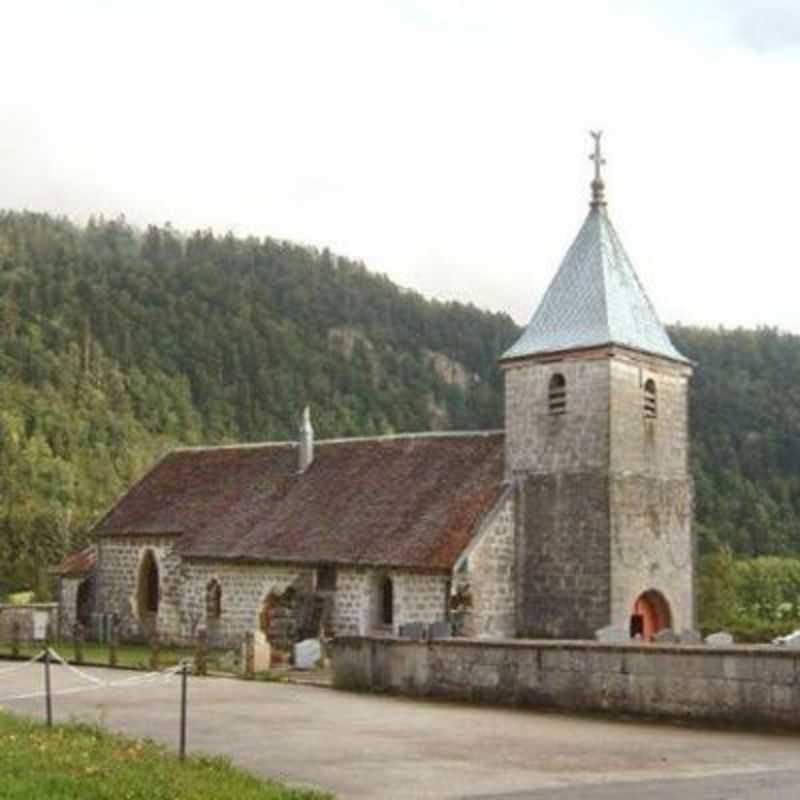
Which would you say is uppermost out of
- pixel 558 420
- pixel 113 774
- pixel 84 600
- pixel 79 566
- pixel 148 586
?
pixel 558 420

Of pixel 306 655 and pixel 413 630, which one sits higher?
pixel 413 630

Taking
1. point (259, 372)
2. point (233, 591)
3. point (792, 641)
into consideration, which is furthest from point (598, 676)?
point (259, 372)

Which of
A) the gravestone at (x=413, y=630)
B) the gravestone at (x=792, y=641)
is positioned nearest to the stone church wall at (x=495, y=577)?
the gravestone at (x=413, y=630)

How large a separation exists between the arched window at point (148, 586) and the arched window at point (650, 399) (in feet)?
52.7

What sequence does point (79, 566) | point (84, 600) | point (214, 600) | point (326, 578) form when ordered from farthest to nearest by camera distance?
point (79, 566) → point (84, 600) → point (214, 600) → point (326, 578)

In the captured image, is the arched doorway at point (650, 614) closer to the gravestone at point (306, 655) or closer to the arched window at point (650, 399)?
the arched window at point (650, 399)

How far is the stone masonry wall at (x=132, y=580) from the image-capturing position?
133ft

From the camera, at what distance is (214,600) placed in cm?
3875

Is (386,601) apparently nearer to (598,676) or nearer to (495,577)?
(495,577)

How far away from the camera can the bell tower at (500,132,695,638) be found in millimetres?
32344

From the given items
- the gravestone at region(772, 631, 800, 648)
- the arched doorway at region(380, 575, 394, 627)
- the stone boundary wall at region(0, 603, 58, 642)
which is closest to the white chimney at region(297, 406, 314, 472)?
the arched doorway at region(380, 575, 394, 627)

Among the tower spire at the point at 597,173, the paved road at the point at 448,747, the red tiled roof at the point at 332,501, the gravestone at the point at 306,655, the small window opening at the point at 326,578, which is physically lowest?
the paved road at the point at 448,747

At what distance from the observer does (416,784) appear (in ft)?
44.3

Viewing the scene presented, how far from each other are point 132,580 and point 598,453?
16.6 meters
